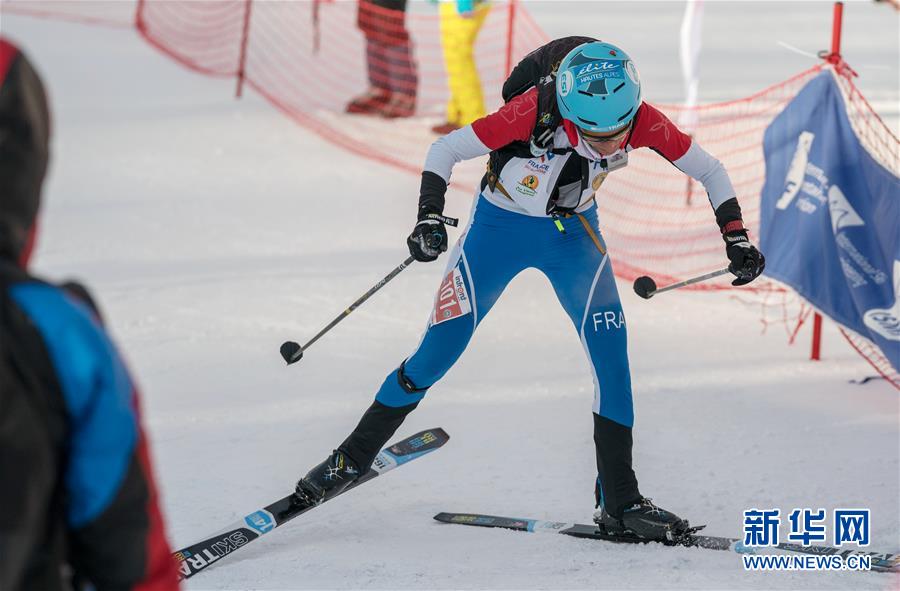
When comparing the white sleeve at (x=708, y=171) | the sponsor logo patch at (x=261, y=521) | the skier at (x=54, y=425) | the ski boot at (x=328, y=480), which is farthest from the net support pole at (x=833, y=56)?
the skier at (x=54, y=425)

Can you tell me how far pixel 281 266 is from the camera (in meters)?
8.11

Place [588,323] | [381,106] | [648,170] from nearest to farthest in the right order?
[588,323]
[648,170]
[381,106]

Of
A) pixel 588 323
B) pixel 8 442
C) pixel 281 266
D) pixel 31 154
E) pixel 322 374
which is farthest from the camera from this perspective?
pixel 281 266

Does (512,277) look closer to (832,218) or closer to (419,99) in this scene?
(832,218)

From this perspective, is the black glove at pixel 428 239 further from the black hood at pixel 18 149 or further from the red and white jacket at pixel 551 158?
the black hood at pixel 18 149

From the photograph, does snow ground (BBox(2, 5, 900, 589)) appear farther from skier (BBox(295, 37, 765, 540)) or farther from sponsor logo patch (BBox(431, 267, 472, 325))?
sponsor logo patch (BBox(431, 267, 472, 325))

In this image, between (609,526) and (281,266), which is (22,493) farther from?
(281,266)

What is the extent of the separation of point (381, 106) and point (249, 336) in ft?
16.0

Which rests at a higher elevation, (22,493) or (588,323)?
(22,493)

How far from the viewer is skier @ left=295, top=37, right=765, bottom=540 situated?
14.2 ft

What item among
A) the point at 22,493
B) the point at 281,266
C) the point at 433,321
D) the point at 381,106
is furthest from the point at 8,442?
the point at 381,106

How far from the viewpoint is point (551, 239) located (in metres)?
4.54

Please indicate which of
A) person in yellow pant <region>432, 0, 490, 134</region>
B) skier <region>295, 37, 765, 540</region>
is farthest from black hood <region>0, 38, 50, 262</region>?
person in yellow pant <region>432, 0, 490, 134</region>

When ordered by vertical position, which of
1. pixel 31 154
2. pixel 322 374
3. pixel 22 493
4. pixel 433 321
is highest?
pixel 31 154
